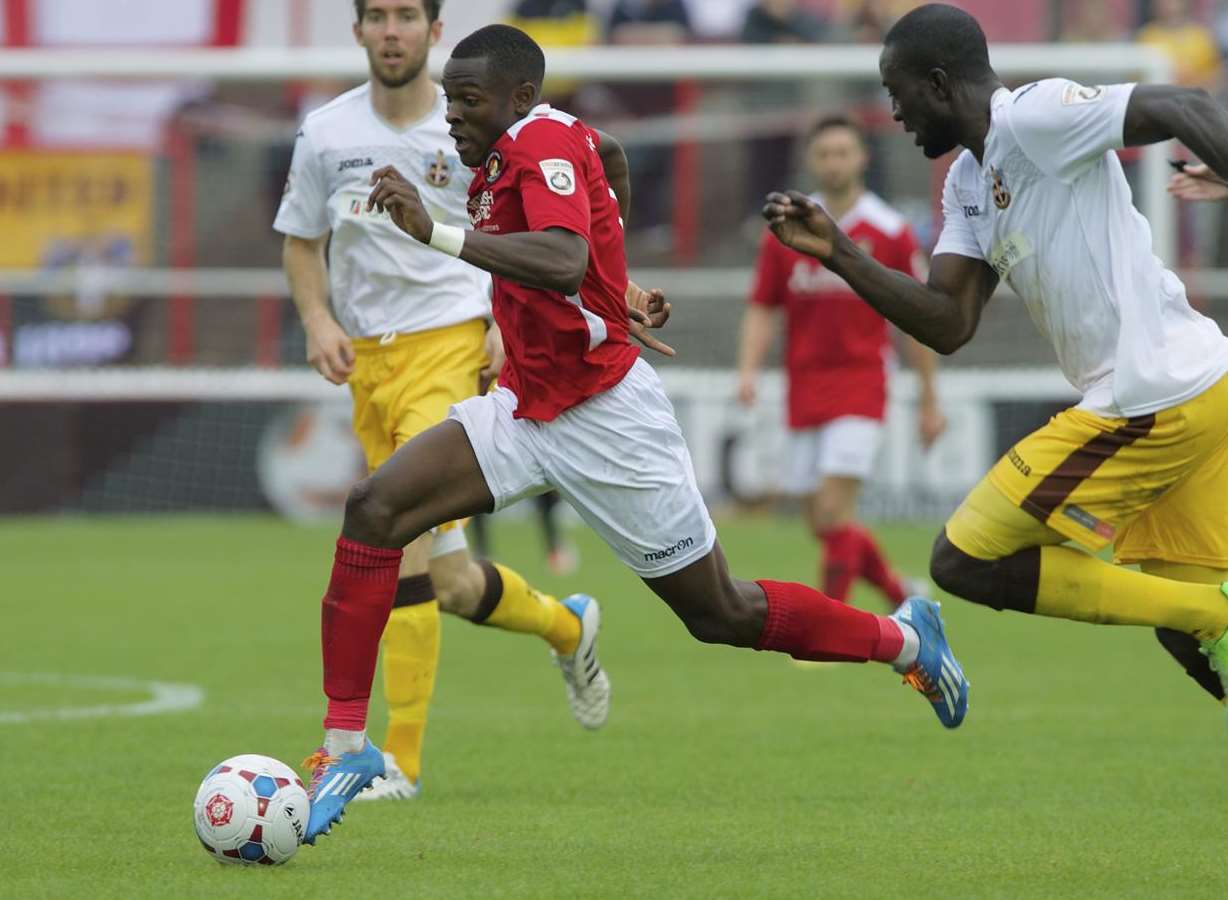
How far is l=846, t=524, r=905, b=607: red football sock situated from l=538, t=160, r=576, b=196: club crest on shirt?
540 cm

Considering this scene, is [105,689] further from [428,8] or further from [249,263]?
[249,263]

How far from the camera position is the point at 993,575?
20.6 feet

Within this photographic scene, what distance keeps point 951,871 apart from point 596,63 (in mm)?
11968

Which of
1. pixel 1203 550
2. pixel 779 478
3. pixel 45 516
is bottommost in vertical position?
pixel 45 516

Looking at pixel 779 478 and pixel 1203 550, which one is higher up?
pixel 1203 550

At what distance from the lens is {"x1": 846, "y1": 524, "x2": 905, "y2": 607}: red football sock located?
36.1 ft

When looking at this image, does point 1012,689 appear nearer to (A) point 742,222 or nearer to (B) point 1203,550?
(B) point 1203,550

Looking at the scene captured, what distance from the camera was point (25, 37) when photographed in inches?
736

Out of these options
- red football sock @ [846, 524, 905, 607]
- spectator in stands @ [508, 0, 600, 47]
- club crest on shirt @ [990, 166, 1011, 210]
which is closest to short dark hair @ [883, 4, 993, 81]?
club crest on shirt @ [990, 166, 1011, 210]

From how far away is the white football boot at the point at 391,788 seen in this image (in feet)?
22.7

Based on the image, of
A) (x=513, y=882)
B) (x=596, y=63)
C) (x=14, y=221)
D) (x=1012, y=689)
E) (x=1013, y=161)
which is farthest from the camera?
(x=14, y=221)

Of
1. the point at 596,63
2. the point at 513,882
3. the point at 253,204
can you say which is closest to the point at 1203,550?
the point at 513,882

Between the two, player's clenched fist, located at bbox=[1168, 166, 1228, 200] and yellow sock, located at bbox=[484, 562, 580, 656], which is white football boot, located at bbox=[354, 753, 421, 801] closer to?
yellow sock, located at bbox=[484, 562, 580, 656]

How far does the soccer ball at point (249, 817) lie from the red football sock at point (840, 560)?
5.43 m
